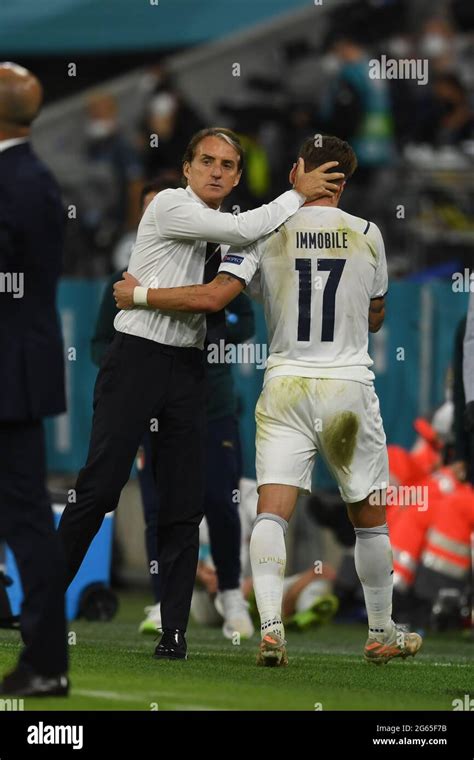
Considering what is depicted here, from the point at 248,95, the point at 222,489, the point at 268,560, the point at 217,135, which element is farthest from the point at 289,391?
the point at 248,95

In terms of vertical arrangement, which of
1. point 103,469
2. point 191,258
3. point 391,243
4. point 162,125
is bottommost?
point 103,469

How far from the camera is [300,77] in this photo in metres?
18.9

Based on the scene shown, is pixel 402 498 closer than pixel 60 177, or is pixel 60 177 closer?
pixel 402 498

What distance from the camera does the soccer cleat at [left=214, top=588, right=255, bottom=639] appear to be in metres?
9.32

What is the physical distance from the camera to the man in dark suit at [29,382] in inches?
225

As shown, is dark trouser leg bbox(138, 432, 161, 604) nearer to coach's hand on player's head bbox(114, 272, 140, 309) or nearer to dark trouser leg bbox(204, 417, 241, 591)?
dark trouser leg bbox(204, 417, 241, 591)

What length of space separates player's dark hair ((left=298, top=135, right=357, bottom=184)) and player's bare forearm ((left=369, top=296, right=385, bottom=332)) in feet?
1.80

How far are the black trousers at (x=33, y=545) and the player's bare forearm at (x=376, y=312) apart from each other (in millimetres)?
2141

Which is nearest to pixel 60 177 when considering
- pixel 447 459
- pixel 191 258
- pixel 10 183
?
pixel 447 459

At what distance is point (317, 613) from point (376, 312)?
3.39 meters

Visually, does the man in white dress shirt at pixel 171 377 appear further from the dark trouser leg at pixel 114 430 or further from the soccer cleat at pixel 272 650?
the soccer cleat at pixel 272 650
